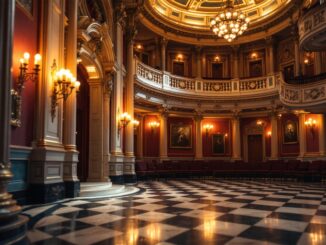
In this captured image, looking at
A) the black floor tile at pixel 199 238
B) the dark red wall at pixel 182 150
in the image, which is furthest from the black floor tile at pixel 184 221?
the dark red wall at pixel 182 150

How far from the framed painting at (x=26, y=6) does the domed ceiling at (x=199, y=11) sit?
34.7 feet

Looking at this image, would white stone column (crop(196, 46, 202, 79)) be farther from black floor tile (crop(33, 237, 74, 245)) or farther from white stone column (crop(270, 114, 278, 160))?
black floor tile (crop(33, 237, 74, 245))

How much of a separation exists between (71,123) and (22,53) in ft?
6.79

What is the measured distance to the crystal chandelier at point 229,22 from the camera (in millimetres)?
11453

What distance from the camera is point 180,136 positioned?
17.8 m

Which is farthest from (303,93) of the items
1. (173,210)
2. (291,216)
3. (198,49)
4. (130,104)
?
(173,210)

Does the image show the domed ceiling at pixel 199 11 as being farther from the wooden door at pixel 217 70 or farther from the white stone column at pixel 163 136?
the white stone column at pixel 163 136

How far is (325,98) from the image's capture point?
1174 centimetres

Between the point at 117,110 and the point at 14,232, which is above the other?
the point at 117,110

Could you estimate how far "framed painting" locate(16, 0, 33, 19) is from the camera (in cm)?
544

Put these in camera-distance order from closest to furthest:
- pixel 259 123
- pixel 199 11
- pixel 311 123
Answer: pixel 311 123
pixel 259 123
pixel 199 11

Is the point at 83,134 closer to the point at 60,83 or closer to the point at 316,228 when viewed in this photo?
the point at 60,83

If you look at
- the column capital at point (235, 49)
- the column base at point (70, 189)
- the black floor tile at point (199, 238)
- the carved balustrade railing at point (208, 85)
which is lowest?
the black floor tile at point (199, 238)

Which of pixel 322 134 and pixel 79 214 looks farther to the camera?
pixel 322 134
